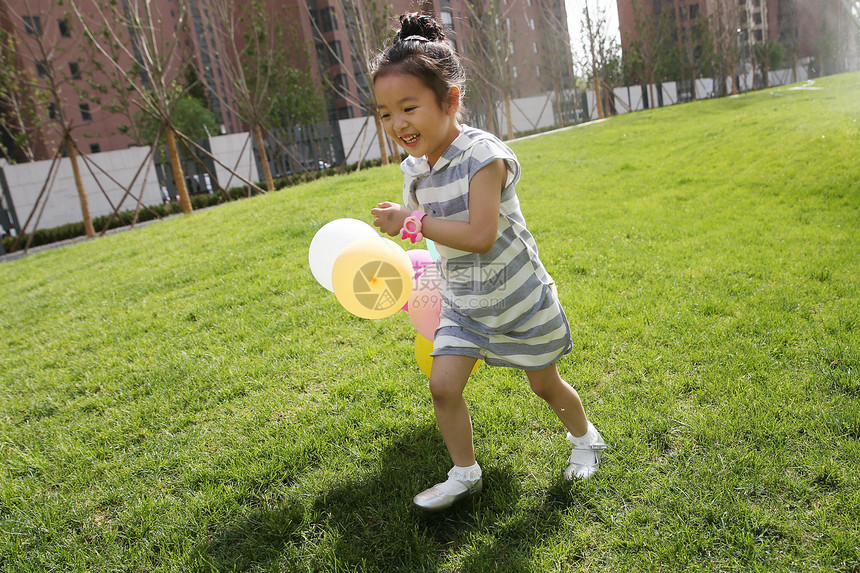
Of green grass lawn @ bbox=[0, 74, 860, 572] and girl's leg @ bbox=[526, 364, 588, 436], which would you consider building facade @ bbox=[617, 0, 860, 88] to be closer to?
green grass lawn @ bbox=[0, 74, 860, 572]

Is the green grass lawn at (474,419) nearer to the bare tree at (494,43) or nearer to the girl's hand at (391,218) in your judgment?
the girl's hand at (391,218)

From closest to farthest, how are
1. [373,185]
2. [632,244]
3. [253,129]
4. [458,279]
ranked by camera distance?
[458,279]
[632,244]
[373,185]
[253,129]

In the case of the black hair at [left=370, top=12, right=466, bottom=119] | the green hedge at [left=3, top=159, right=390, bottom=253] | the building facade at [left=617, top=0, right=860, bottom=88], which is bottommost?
the green hedge at [left=3, top=159, right=390, bottom=253]

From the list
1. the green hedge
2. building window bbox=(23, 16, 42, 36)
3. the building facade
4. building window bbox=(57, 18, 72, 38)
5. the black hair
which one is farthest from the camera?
the green hedge

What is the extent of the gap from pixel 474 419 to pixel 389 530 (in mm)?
776

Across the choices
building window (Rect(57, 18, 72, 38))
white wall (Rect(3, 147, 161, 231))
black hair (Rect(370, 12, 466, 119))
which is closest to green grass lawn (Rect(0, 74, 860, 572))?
black hair (Rect(370, 12, 466, 119))

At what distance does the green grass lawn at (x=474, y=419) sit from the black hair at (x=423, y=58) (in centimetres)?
152

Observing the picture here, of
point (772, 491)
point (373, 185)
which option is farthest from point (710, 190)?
point (772, 491)

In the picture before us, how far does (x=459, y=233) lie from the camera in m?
1.89

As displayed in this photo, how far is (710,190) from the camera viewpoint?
6.87m

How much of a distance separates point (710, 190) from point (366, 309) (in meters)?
5.86

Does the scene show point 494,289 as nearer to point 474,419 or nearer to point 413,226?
point 413,226

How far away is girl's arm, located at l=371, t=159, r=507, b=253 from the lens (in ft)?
6.18

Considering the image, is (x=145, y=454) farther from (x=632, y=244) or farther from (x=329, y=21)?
(x=329, y=21)
